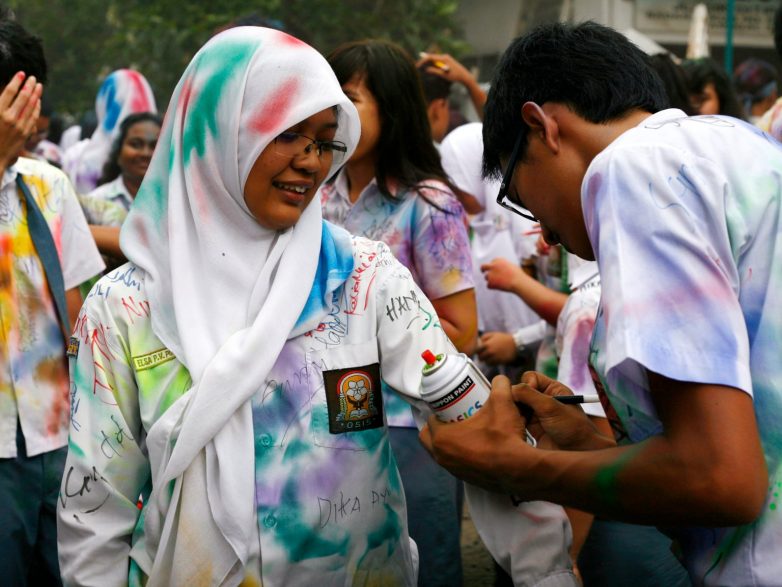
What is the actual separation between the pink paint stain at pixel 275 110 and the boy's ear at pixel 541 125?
0.70 meters

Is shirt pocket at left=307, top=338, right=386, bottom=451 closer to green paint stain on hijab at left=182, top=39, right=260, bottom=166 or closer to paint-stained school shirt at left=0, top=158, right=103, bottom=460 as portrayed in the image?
green paint stain on hijab at left=182, top=39, right=260, bottom=166

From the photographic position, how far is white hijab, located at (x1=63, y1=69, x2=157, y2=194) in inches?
A: 268

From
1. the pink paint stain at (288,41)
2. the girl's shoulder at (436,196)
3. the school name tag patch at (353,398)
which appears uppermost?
the pink paint stain at (288,41)

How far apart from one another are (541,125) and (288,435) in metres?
0.94

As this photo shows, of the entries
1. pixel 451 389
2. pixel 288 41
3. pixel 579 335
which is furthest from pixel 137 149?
pixel 451 389

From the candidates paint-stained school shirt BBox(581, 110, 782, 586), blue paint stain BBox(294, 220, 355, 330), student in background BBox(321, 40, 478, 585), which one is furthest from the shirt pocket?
student in background BBox(321, 40, 478, 585)

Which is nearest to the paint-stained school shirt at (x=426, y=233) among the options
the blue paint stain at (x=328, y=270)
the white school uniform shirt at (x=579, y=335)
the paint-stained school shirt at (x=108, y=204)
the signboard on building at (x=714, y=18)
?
the white school uniform shirt at (x=579, y=335)

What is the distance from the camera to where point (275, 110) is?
2559mm

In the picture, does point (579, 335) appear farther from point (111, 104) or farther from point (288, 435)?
point (111, 104)

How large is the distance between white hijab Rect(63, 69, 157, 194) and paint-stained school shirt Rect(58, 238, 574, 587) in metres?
4.25

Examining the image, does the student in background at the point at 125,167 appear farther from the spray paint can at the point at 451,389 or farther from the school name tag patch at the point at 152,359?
the spray paint can at the point at 451,389

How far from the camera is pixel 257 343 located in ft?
7.97

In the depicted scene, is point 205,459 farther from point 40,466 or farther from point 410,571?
point 40,466

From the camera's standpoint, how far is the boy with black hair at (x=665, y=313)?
165 centimetres
